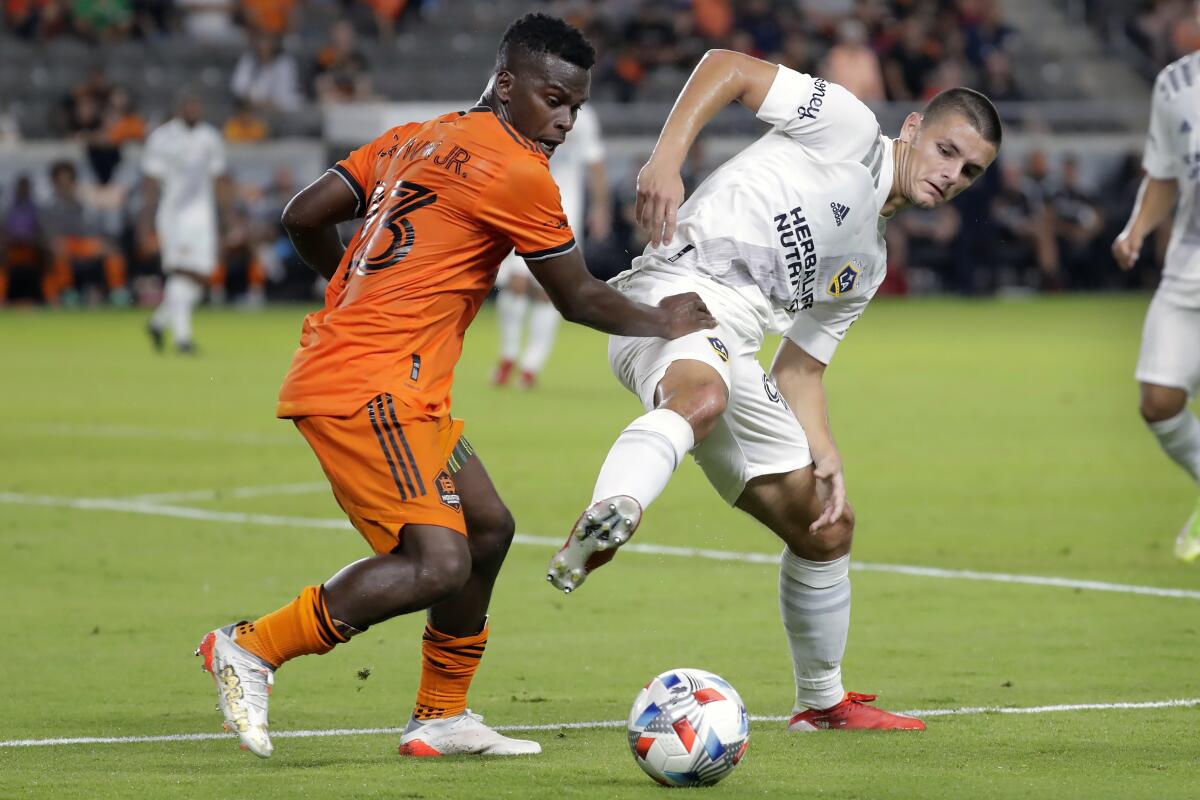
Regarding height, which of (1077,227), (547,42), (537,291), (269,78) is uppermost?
(547,42)

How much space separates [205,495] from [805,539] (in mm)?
5808

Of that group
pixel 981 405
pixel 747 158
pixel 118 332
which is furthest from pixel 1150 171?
pixel 118 332

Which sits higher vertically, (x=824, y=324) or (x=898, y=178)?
(x=898, y=178)

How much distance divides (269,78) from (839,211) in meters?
22.8

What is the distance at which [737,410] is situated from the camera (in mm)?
5387

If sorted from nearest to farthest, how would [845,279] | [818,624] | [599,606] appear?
[818,624]
[845,279]
[599,606]

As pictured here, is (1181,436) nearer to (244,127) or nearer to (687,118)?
(687,118)

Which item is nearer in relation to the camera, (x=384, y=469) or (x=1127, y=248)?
(x=384, y=469)

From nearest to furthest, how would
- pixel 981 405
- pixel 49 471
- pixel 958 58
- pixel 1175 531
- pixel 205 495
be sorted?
pixel 1175 531 → pixel 205 495 → pixel 49 471 → pixel 981 405 → pixel 958 58

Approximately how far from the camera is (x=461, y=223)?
4938mm

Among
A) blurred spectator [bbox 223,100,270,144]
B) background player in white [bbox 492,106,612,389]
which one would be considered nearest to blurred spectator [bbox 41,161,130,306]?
blurred spectator [bbox 223,100,270,144]

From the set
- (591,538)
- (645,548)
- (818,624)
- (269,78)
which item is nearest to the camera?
(591,538)

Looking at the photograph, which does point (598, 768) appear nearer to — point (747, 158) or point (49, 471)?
point (747, 158)

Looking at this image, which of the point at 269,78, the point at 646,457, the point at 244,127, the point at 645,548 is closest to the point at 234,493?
the point at 645,548
